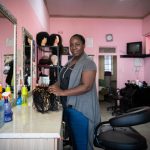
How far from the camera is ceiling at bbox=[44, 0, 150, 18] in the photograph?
5328mm

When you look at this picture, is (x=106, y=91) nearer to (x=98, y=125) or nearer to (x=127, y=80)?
(x=127, y=80)

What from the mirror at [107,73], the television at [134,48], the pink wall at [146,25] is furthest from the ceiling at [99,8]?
the mirror at [107,73]

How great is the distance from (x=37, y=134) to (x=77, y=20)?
5944mm

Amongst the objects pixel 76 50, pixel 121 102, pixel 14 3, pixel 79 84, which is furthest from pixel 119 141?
pixel 121 102

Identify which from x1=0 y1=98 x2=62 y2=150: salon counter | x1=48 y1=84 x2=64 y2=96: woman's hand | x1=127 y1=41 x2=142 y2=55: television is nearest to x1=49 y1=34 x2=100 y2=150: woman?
x1=48 y1=84 x2=64 y2=96: woman's hand

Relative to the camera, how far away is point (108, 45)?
22.4 feet

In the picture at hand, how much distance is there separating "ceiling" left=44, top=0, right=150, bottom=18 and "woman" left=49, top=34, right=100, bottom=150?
3858 millimetres

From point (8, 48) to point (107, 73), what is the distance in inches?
211

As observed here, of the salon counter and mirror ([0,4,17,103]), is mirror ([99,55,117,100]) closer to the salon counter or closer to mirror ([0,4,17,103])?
mirror ([0,4,17,103])

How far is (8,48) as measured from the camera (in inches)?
78.2

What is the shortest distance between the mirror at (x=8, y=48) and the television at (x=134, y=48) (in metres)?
5.02

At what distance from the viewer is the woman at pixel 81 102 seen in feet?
5.71

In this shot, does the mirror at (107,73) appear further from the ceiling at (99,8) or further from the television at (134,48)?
the ceiling at (99,8)

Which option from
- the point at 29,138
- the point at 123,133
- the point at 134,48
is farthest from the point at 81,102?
the point at 134,48
